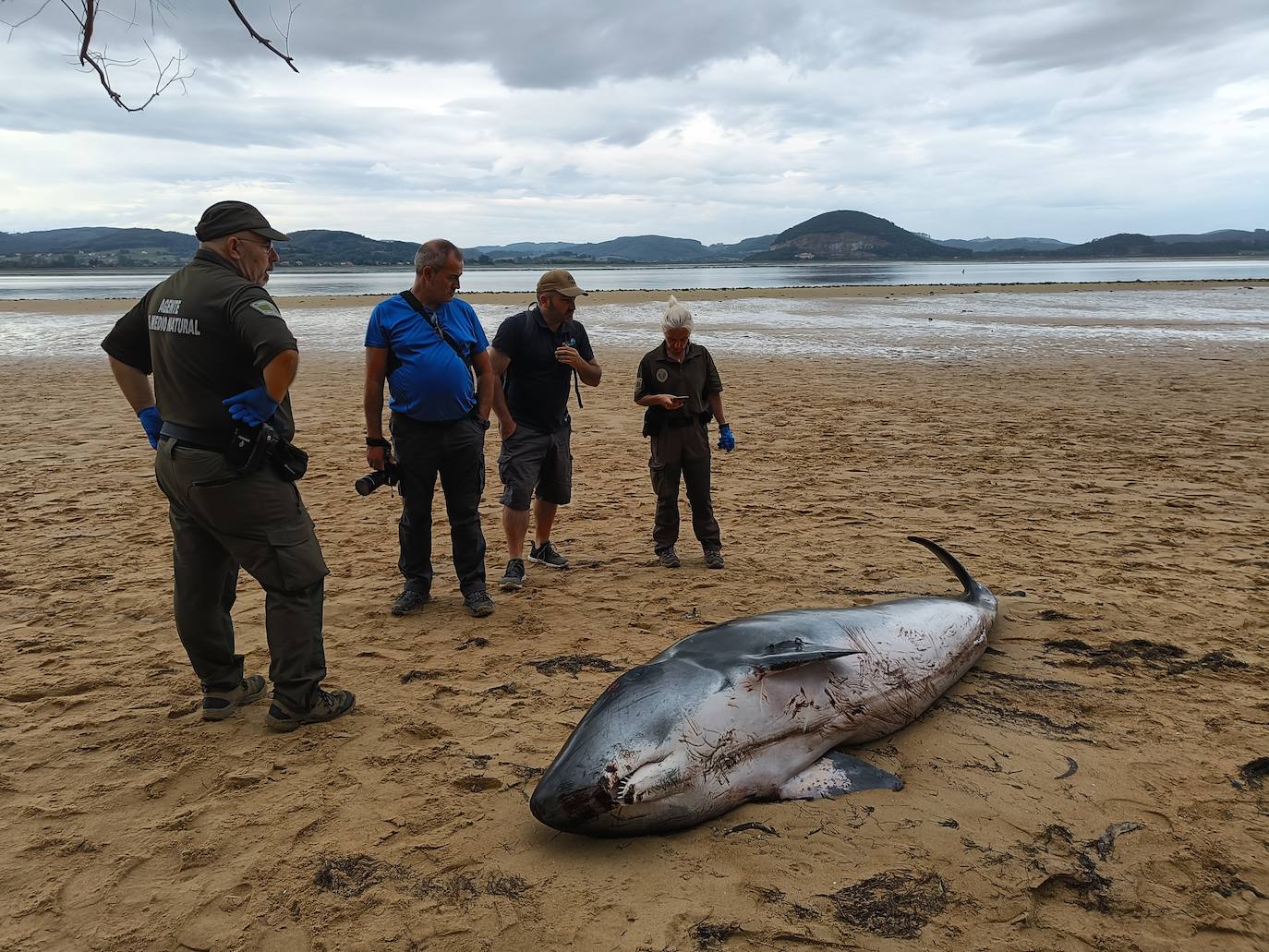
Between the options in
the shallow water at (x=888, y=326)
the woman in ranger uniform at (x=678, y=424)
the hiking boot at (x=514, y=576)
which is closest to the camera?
the hiking boot at (x=514, y=576)

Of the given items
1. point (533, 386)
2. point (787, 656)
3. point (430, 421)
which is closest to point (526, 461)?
point (533, 386)

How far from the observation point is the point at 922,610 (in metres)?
4.42

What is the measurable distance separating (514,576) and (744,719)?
275cm

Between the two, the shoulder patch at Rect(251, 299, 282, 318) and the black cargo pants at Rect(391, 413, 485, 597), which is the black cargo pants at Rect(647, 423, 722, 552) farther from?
the shoulder patch at Rect(251, 299, 282, 318)

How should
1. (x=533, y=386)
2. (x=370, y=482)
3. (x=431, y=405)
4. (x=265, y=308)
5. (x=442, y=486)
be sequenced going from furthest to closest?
(x=533, y=386), (x=442, y=486), (x=370, y=482), (x=431, y=405), (x=265, y=308)

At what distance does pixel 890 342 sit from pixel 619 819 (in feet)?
65.0

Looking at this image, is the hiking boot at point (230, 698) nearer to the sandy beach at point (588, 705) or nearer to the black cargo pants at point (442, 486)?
the sandy beach at point (588, 705)

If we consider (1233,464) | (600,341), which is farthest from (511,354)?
(600,341)

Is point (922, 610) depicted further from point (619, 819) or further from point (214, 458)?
point (214, 458)

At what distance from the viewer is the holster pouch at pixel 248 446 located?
3434 millimetres

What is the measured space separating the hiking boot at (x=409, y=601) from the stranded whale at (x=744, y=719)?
2.24 metres

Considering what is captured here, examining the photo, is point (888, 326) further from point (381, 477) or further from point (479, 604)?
point (381, 477)

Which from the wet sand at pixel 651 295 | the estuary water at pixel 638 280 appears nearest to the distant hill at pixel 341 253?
the estuary water at pixel 638 280

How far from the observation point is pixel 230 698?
157 inches
